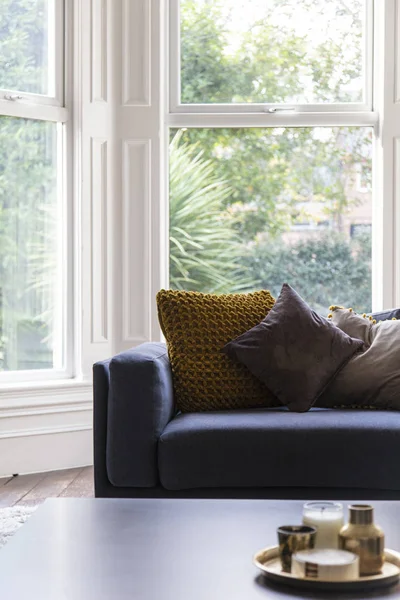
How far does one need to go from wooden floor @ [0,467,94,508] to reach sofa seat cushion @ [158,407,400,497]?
1190mm

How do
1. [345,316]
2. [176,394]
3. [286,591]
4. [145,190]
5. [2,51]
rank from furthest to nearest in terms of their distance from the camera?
[145,190], [2,51], [345,316], [176,394], [286,591]

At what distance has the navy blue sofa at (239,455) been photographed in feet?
8.82

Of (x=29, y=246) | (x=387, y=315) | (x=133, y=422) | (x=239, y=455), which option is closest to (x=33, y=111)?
(x=29, y=246)

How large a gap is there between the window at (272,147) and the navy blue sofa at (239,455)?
2291mm

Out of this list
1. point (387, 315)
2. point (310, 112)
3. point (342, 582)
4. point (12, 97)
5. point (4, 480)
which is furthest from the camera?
point (310, 112)

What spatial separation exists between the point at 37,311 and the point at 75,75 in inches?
49.8

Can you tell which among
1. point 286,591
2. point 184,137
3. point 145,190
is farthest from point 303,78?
point 286,591

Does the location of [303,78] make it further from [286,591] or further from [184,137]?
[286,591]

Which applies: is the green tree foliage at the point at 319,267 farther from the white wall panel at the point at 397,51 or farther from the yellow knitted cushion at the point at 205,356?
the yellow knitted cushion at the point at 205,356

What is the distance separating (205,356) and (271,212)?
2058mm

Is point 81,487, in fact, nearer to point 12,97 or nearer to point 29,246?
point 29,246

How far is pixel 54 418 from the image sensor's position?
14.9ft

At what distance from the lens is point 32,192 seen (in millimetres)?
4578

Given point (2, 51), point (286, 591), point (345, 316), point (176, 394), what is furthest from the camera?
point (2, 51)
